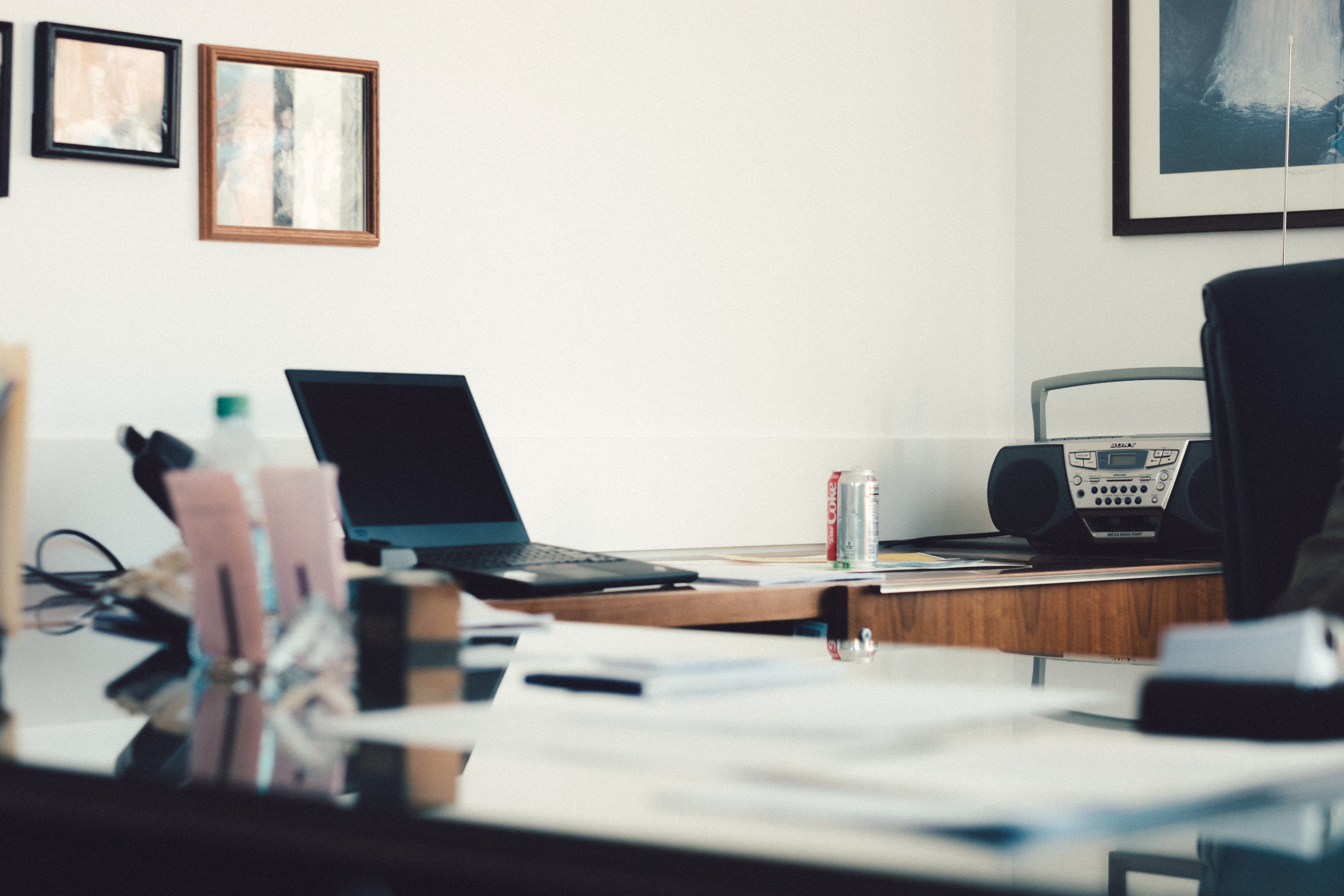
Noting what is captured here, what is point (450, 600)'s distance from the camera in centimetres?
61

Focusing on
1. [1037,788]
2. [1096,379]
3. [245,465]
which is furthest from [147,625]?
[1096,379]

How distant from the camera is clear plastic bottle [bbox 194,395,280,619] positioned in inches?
27.5

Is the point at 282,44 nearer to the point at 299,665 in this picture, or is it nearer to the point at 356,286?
the point at 356,286

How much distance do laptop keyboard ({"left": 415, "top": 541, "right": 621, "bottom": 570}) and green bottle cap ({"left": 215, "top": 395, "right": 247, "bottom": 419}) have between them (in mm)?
352

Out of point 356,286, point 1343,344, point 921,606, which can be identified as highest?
point 356,286

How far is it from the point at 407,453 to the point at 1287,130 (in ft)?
5.05

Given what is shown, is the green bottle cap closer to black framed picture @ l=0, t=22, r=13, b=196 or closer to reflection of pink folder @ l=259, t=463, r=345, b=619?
reflection of pink folder @ l=259, t=463, r=345, b=619

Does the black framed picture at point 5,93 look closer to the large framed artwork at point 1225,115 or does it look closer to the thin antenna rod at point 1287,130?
→ the large framed artwork at point 1225,115

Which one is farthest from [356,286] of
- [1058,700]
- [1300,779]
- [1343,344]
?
[1300,779]

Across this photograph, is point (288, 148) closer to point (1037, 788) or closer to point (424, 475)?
point (424, 475)

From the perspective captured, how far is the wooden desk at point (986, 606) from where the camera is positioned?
1.24 m

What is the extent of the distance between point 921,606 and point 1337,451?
498 millimetres

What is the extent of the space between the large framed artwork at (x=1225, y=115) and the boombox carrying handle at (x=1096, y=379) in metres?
0.28

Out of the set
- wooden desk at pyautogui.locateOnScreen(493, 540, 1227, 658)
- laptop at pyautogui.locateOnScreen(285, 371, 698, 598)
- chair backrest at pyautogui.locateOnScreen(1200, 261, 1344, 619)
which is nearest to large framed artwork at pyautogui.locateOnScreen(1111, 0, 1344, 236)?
wooden desk at pyautogui.locateOnScreen(493, 540, 1227, 658)
